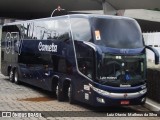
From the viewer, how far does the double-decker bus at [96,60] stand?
527 inches

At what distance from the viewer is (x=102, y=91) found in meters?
13.3

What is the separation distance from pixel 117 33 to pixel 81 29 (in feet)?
4.16

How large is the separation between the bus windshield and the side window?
0.87 ft

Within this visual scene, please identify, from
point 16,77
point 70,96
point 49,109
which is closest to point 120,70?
point 70,96

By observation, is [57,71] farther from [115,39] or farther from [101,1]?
[101,1]

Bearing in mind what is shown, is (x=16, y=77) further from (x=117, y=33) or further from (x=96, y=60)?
(x=96, y=60)

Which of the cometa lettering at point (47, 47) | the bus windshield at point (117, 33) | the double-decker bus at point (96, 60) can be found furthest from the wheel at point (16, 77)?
the bus windshield at point (117, 33)

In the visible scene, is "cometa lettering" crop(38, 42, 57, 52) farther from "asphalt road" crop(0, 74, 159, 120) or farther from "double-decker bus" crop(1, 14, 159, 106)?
"asphalt road" crop(0, 74, 159, 120)

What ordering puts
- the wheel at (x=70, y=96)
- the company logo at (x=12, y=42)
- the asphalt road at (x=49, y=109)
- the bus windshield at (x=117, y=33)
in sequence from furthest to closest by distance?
the company logo at (x=12, y=42) → the wheel at (x=70, y=96) → the bus windshield at (x=117, y=33) → the asphalt road at (x=49, y=109)

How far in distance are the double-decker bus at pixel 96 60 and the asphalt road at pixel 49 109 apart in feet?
1.24

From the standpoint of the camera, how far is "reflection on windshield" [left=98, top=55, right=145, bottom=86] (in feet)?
43.8

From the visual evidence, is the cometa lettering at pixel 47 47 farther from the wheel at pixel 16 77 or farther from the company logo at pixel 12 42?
the wheel at pixel 16 77

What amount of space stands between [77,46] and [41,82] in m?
3.94

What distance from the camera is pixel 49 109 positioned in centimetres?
1362
